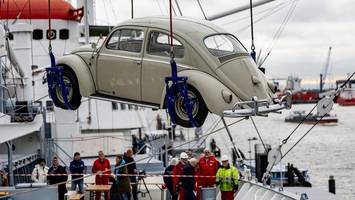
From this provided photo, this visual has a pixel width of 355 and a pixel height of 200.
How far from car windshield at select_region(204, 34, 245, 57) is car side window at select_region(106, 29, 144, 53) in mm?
1161

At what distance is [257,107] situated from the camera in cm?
1130

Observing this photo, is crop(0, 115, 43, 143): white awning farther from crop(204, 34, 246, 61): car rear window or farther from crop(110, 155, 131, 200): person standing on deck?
crop(204, 34, 246, 61): car rear window

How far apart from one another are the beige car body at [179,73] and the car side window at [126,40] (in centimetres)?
8

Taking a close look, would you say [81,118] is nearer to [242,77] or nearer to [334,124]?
[242,77]

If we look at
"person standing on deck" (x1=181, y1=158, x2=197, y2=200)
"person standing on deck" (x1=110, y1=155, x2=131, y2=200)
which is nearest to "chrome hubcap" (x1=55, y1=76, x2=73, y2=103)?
"person standing on deck" (x1=181, y1=158, x2=197, y2=200)

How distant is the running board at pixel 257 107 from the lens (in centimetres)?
1122

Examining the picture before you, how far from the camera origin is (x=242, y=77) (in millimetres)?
11852

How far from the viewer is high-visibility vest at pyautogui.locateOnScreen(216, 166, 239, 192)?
18.2m

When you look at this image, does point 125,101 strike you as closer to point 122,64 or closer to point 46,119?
point 122,64

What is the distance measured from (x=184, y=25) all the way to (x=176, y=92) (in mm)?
1237

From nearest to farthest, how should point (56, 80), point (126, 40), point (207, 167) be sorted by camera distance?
point (126, 40) < point (56, 80) < point (207, 167)

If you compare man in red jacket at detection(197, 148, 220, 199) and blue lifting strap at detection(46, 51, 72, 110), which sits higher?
blue lifting strap at detection(46, 51, 72, 110)

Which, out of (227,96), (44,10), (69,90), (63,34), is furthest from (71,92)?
(44,10)

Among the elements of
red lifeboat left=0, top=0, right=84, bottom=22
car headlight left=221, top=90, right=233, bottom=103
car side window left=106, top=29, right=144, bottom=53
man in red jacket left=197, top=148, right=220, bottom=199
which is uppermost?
red lifeboat left=0, top=0, right=84, bottom=22
